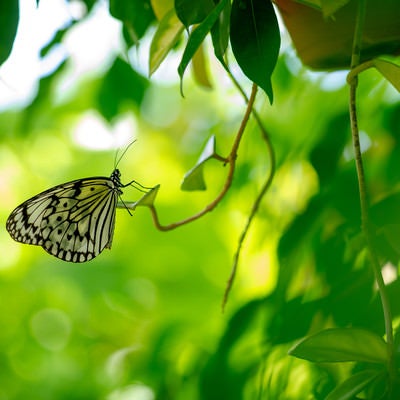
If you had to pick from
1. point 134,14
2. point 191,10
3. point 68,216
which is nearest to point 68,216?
point 68,216

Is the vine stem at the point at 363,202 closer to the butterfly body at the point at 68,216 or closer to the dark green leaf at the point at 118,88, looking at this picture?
the butterfly body at the point at 68,216

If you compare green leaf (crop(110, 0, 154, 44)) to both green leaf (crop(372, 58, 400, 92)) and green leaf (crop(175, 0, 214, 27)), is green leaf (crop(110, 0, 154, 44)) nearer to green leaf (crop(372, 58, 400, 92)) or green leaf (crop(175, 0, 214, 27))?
green leaf (crop(175, 0, 214, 27))

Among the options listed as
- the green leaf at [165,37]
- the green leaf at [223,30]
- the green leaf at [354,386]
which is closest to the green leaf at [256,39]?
the green leaf at [223,30]

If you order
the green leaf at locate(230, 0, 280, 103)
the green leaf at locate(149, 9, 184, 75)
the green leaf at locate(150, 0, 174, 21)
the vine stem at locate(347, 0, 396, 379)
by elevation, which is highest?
A: the green leaf at locate(150, 0, 174, 21)

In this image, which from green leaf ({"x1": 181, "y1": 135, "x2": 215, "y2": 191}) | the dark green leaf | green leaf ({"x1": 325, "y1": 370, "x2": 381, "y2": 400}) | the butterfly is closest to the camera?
green leaf ({"x1": 325, "y1": 370, "x2": 381, "y2": 400})

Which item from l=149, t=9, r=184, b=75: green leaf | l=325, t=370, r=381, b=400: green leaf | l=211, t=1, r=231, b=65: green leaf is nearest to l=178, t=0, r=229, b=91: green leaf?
l=211, t=1, r=231, b=65: green leaf

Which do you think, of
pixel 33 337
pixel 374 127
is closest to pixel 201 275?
pixel 33 337
